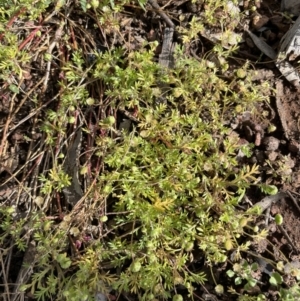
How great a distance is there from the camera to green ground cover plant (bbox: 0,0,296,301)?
2.35m

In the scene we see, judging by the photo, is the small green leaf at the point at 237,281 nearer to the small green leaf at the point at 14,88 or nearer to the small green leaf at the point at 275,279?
the small green leaf at the point at 275,279

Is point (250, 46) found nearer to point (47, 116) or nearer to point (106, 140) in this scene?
point (106, 140)

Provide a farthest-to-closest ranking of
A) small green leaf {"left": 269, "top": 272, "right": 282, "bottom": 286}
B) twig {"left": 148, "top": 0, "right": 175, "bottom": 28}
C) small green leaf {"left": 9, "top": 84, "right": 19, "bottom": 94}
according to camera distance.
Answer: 1. twig {"left": 148, "top": 0, "right": 175, "bottom": 28}
2. small green leaf {"left": 9, "top": 84, "right": 19, "bottom": 94}
3. small green leaf {"left": 269, "top": 272, "right": 282, "bottom": 286}

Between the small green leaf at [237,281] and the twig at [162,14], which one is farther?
the twig at [162,14]

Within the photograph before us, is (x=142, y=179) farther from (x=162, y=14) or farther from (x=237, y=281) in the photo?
(x=162, y=14)

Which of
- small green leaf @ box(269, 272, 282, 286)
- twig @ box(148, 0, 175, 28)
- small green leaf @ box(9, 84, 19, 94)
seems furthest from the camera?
twig @ box(148, 0, 175, 28)

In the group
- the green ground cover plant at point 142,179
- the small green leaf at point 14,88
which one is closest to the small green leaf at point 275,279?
the green ground cover plant at point 142,179

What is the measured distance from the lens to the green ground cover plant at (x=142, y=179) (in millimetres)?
2348

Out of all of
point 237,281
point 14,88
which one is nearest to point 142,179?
point 237,281

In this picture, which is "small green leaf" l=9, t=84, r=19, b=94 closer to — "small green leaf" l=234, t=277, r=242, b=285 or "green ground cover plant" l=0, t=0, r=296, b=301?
"green ground cover plant" l=0, t=0, r=296, b=301

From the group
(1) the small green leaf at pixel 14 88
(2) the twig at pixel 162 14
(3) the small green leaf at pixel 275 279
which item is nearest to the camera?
(3) the small green leaf at pixel 275 279

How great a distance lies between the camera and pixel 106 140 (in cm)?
240

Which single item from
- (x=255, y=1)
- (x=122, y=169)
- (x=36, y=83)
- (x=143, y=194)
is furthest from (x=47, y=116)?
(x=255, y=1)

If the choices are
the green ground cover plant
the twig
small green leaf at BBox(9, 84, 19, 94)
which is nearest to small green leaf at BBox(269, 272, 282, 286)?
the green ground cover plant
